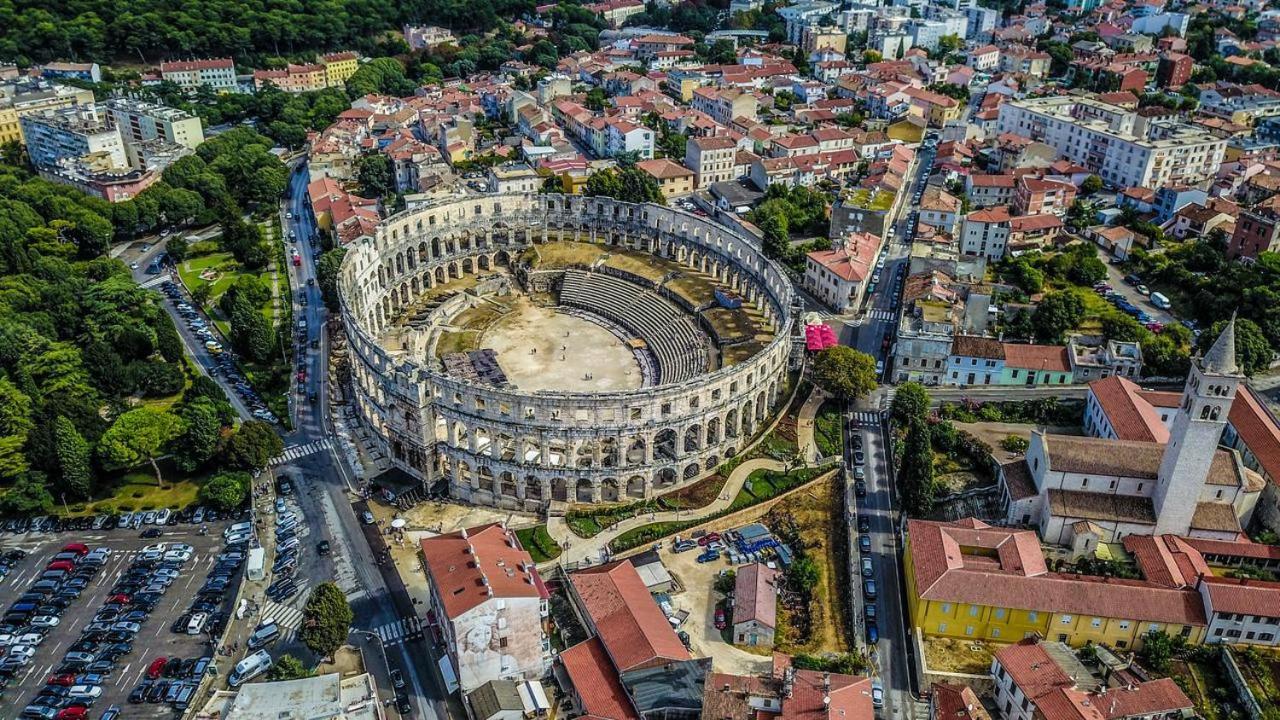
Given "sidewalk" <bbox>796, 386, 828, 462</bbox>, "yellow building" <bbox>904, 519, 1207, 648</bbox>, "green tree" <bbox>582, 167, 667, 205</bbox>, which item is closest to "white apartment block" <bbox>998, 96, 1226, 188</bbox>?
"green tree" <bbox>582, 167, 667, 205</bbox>

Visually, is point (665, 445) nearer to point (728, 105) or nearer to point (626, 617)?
point (626, 617)

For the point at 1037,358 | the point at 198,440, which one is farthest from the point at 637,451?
the point at 1037,358

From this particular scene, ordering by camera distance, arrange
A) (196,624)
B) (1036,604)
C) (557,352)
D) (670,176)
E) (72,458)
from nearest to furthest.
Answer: (1036,604)
(196,624)
(72,458)
(557,352)
(670,176)

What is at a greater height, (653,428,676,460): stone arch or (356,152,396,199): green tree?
(356,152,396,199): green tree

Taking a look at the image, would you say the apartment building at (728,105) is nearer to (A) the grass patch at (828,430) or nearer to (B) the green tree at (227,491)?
(A) the grass patch at (828,430)

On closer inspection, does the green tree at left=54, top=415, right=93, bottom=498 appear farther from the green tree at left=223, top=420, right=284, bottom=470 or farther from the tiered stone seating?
the tiered stone seating

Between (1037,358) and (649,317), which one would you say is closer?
(1037,358)

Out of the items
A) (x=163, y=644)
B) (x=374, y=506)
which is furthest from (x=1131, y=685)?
(x=163, y=644)
